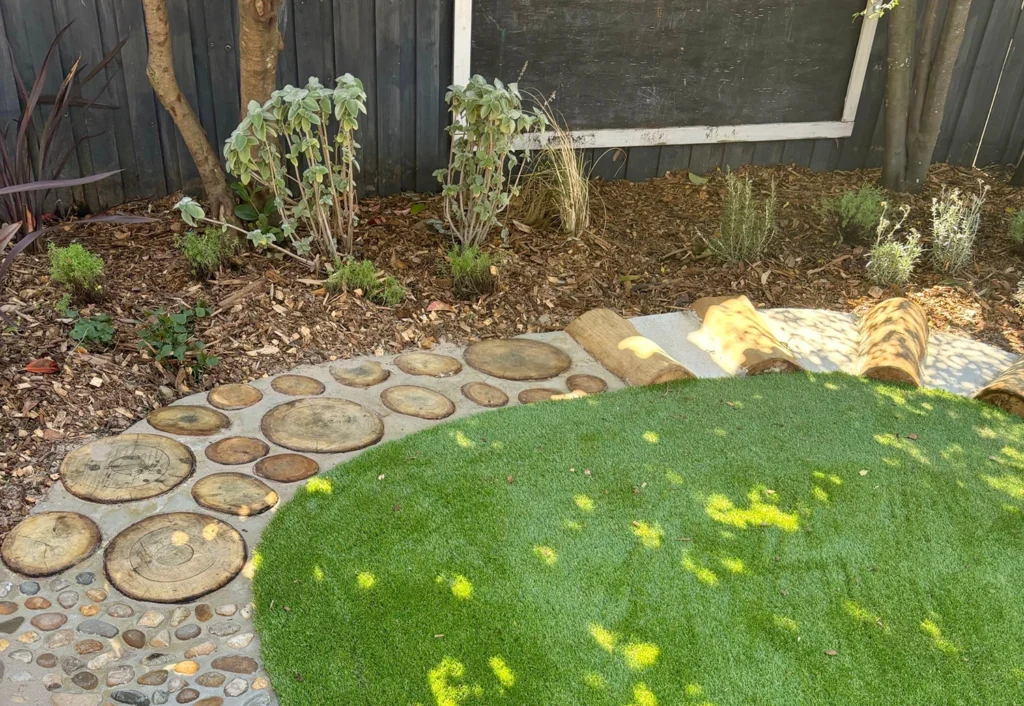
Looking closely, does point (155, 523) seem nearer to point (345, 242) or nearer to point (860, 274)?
point (345, 242)

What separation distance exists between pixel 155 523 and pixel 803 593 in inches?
89.3

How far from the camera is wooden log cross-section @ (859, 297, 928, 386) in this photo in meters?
4.11

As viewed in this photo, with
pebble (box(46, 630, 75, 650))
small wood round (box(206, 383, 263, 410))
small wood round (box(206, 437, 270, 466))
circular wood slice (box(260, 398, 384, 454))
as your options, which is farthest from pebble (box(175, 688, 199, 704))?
small wood round (box(206, 383, 263, 410))

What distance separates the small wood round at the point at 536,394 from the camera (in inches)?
149

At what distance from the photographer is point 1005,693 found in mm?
2469

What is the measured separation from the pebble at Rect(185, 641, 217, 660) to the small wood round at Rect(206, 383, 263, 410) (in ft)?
4.17

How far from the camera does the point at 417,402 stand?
366 cm

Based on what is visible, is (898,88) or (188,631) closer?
(188,631)

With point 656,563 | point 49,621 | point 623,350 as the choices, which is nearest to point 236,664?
point 49,621

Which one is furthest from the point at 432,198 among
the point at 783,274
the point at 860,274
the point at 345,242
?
the point at 860,274

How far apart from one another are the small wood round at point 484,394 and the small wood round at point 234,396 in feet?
3.10

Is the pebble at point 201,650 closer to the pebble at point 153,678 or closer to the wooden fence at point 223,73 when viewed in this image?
the pebble at point 153,678

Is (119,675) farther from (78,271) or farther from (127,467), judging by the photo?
(78,271)

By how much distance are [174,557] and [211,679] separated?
526 millimetres
